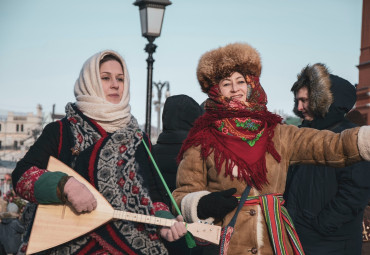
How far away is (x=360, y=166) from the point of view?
4.88 meters

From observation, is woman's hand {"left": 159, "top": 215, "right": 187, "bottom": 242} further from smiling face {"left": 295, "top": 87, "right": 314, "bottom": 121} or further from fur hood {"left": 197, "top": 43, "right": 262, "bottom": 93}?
smiling face {"left": 295, "top": 87, "right": 314, "bottom": 121}

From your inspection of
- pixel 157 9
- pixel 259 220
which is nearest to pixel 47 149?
pixel 259 220

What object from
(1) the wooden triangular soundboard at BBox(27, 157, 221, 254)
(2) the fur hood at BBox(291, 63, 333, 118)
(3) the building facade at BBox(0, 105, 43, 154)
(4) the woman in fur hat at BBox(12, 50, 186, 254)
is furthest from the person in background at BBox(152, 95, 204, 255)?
(3) the building facade at BBox(0, 105, 43, 154)

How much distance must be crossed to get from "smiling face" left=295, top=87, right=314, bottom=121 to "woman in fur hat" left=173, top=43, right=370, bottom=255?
1.34m

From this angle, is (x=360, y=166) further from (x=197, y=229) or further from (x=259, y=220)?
(x=197, y=229)

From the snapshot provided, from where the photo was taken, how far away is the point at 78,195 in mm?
3818

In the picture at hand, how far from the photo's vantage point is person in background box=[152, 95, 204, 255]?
18.5 ft

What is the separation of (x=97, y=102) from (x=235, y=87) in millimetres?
918

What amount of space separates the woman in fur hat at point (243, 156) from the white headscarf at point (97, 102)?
1.67ft

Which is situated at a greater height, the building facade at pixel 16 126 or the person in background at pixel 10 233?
the person in background at pixel 10 233

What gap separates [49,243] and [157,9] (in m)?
5.91

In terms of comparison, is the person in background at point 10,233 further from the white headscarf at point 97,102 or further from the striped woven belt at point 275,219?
the striped woven belt at point 275,219

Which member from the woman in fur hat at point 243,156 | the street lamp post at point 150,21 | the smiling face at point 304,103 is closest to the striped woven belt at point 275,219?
the woman in fur hat at point 243,156

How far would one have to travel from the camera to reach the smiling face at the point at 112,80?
4.34 m
